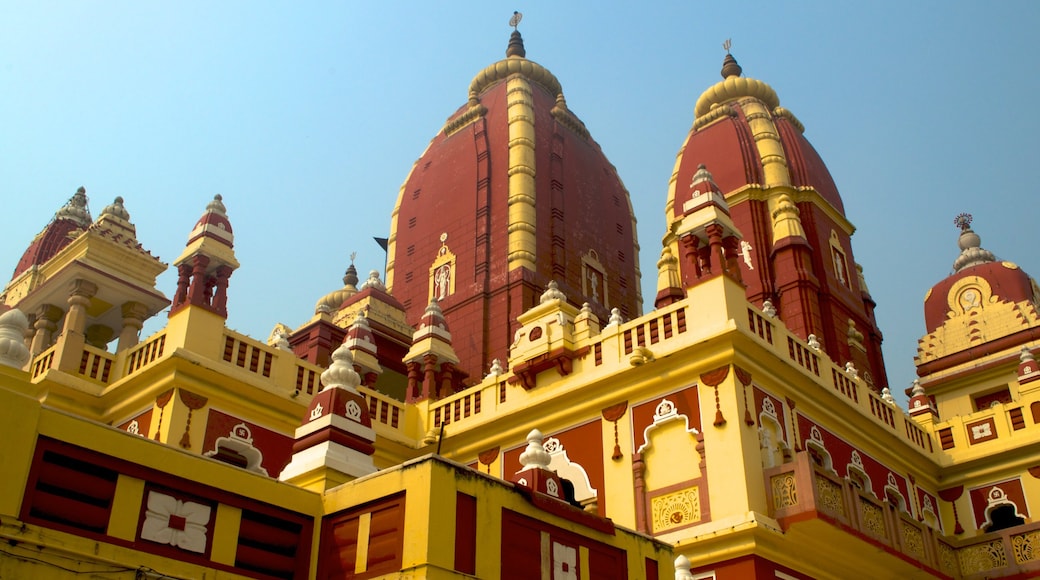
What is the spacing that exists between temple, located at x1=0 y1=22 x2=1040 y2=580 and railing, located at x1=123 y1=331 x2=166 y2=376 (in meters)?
0.08

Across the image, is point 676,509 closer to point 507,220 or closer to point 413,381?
point 413,381

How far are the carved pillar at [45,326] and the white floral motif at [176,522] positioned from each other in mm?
11689

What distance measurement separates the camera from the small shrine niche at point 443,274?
2725 centimetres

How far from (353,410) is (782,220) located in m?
18.0

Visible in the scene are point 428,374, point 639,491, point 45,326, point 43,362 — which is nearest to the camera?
point 639,491

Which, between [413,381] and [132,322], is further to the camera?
[413,381]

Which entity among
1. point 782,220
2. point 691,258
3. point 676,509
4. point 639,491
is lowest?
point 676,509

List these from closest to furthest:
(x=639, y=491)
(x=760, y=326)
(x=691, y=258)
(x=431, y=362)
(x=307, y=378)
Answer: (x=639, y=491)
(x=760, y=326)
(x=691, y=258)
(x=307, y=378)
(x=431, y=362)

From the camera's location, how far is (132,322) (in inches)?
736

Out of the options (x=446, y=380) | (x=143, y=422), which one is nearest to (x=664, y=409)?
(x=446, y=380)

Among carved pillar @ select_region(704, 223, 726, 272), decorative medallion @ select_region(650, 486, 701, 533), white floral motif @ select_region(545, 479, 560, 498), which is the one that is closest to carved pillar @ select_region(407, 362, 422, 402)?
decorative medallion @ select_region(650, 486, 701, 533)

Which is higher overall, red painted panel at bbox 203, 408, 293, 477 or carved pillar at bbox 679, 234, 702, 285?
carved pillar at bbox 679, 234, 702, 285

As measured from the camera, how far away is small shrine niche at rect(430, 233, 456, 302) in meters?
27.2

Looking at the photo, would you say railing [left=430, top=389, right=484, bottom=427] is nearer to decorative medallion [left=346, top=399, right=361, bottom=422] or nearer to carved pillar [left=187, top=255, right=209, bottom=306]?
carved pillar [left=187, top=255, right=209, bottom=306]
